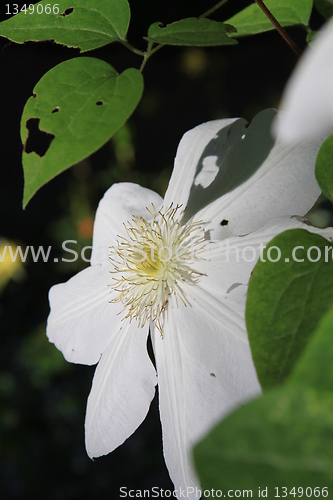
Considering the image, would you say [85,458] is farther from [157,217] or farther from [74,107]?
[74,107]

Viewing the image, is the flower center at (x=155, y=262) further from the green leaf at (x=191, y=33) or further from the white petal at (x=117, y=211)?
the green leaf at (x=191, y=33)

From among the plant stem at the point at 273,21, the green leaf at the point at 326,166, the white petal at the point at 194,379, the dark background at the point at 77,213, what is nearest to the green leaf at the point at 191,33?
the plant stem at the point at 273,21

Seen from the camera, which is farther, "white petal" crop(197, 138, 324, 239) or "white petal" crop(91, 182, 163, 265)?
"white petal" crop(91, 182, 163, 265)

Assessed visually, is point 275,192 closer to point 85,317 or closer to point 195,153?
point 195,153

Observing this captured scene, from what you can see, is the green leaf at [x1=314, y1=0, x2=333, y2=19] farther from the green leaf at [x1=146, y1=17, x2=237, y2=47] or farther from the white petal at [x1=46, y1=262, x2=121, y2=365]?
the white petal at [x1=46, y1=262, x2=121, y2=365]

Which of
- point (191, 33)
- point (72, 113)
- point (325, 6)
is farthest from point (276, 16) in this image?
point (72, 113)

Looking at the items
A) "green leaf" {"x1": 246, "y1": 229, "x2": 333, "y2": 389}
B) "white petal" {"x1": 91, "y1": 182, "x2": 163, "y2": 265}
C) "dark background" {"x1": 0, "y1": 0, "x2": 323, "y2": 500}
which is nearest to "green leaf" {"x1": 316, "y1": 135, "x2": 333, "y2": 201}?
"green leaf" {"x1": 246, "y1": 229, "x2": 333, "y2": 389}
